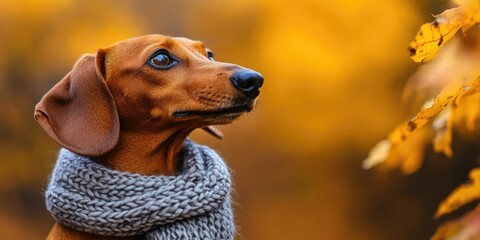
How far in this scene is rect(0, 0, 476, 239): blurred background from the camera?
6.11 meters

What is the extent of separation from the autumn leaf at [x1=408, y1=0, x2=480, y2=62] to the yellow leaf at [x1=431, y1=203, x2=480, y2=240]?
0.52 meters

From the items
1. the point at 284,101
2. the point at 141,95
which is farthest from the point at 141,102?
the point at 284,101

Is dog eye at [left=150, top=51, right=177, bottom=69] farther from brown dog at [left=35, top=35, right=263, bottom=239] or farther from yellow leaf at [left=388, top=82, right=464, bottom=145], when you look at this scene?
yellow leaf at [left=388, top=82, right=464, bottom=145]

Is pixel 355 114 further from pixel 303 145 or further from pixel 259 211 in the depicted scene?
pixel 259 211

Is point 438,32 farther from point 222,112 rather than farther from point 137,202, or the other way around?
point 137,202

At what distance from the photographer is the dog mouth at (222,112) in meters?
2.31

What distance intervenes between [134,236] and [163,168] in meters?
0.24

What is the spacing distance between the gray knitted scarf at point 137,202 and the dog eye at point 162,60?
1.07ft

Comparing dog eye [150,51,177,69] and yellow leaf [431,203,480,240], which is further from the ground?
dog eye [150,51,177,69]

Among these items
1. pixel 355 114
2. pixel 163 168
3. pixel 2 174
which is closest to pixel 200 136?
pixel 355 114

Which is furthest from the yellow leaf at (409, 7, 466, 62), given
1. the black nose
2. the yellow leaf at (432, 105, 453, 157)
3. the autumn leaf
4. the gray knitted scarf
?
the gray knitted scarf

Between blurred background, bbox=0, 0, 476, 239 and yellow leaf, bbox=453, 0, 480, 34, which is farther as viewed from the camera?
blurred background, bbox=0, 0, 476, 239

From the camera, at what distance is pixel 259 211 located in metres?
6.59

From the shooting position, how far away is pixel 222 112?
7.60ft
